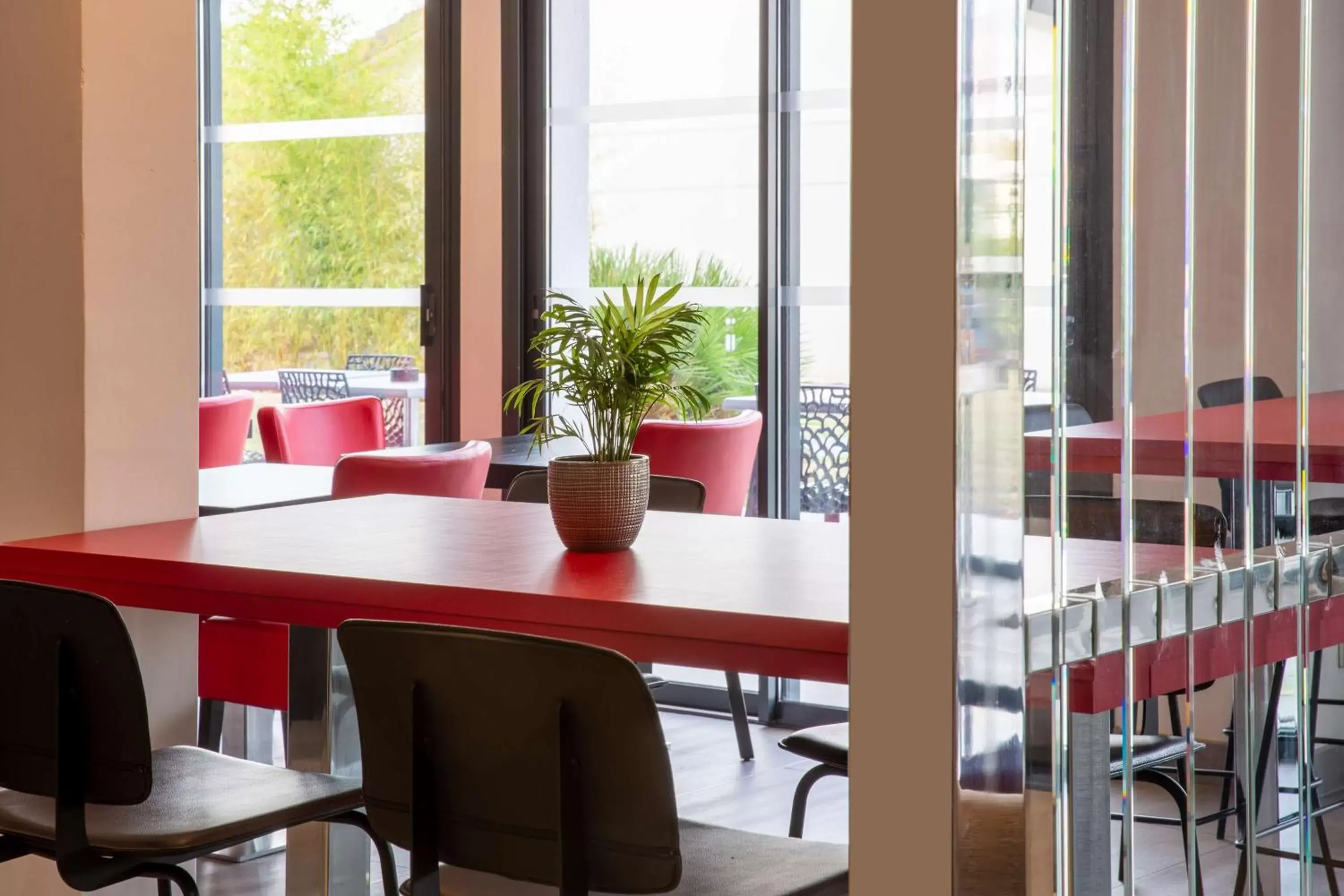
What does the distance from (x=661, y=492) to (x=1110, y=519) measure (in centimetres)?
248

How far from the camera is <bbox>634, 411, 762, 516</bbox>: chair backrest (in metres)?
4.37

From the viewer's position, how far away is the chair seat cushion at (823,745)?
7.66ft

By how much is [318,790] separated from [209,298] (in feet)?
15.0

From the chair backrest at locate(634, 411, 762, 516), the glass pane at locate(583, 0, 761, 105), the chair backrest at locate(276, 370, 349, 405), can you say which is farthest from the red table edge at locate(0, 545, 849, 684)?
the chair backrest at locate(276, 370, 349, 405)

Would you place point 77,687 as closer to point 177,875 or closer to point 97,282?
point 177,875

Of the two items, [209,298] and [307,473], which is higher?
[209,298]

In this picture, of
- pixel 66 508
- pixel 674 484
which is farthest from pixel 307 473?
pixel 66 508

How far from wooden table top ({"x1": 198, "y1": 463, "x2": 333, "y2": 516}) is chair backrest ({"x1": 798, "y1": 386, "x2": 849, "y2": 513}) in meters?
1.59

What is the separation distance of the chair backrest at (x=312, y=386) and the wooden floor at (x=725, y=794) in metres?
1.94

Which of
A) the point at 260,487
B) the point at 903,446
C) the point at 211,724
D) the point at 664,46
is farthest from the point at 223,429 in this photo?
the point at 903,446

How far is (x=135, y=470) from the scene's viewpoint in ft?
8.66

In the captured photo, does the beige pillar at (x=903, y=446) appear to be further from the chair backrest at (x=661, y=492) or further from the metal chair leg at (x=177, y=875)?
the chair backrest at (x=661, y=492)

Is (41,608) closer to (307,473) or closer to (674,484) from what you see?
(674,484)

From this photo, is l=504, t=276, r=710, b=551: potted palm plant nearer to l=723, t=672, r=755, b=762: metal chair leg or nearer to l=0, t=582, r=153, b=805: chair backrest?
l=0, t=582, r=153, b=805: chair backrest
